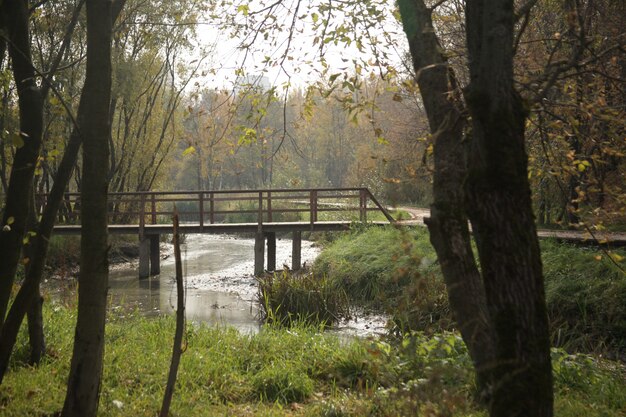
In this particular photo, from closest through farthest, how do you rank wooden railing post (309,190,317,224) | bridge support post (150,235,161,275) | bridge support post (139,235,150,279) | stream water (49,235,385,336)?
stream water (49,235,385,336) < bridge support post (139,235,150,279) < wooden railing post (309,190,317,224) < bridge support post (150,235,161,275)

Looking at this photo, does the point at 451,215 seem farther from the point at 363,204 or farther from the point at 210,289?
the point at 363,204

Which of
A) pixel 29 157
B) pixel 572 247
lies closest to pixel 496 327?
pixel 29 157

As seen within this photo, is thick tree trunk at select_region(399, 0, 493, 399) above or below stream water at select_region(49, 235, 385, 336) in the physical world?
above

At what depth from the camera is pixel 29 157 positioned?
4.37 metres

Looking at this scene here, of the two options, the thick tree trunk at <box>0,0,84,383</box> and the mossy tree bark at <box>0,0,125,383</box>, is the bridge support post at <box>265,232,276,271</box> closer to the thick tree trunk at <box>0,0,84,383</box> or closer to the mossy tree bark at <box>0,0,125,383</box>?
the thick tree trunk at <box>0,0,84,383</box>

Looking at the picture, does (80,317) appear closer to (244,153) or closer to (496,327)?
(496,327)

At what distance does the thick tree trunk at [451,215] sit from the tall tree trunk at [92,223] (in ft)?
6.47

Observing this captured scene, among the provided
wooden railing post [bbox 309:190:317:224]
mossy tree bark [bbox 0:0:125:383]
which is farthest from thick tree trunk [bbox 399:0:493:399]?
wooden railing post [bbox 309:190:317:224]

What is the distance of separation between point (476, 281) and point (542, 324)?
1.49 feet

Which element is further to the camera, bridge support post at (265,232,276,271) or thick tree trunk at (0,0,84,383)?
bridge support post at (265,232,276,271)

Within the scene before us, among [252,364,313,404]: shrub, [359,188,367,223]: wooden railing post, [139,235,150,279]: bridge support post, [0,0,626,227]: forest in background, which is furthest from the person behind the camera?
[139,235,150,279]: bridge support post

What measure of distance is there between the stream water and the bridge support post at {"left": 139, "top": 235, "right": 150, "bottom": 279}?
339 mm

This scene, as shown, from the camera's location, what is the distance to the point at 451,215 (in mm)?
2855

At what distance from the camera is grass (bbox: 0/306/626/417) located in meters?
4.48
